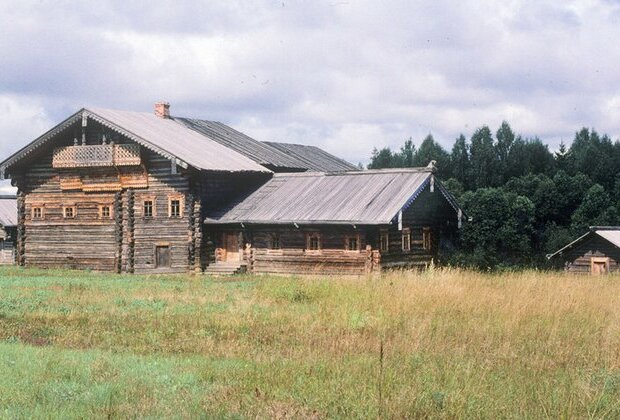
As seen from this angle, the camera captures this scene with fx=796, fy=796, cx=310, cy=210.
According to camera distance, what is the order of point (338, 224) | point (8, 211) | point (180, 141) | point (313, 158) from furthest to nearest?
point (8, 211) → point (313, 158) → point (180, 141) → point (338, 224)

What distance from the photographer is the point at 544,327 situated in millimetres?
13344

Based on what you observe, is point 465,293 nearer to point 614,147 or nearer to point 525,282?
point 525,282

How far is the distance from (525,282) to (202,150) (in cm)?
2119

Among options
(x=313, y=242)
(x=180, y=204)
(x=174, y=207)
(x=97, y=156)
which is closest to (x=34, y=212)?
(x=97, y=156)

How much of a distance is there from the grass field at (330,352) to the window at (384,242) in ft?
36.7

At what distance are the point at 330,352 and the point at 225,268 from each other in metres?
22.9

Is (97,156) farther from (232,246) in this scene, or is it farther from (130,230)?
(232,246)

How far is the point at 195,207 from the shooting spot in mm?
34812

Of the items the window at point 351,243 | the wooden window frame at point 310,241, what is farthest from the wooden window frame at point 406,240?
the wooden window frame at point 310,241

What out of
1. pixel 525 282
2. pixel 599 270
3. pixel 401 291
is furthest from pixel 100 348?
pixel 599 270

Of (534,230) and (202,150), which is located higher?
(202,150)

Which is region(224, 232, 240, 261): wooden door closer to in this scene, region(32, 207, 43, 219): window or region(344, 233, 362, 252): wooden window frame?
region(344, 233, 362, 252): wooden window frame

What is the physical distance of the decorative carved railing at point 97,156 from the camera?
116ft

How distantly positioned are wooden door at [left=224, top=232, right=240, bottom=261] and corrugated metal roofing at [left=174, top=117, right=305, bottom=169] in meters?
5.53
